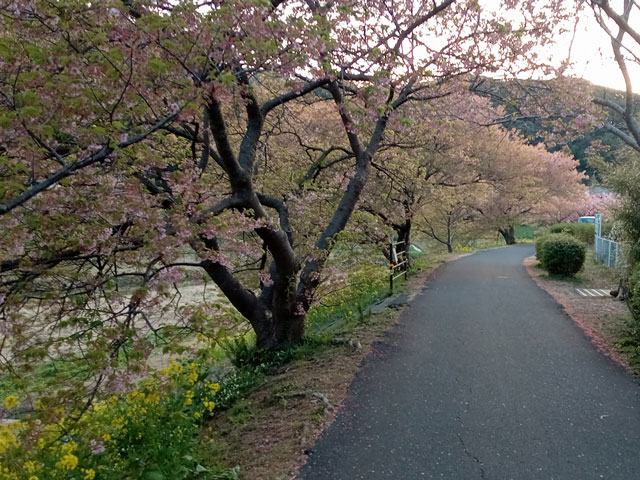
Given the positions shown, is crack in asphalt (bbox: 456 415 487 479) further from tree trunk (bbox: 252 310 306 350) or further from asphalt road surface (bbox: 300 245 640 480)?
tree trunk (bbox: 252 310 306 350)

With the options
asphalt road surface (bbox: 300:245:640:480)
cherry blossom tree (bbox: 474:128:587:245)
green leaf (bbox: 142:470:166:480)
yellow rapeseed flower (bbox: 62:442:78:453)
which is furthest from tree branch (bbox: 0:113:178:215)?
cherry blossom tree (bbox: 474:128:587:245)

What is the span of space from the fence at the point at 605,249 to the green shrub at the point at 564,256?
96 cm

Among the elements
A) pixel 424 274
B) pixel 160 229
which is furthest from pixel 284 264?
pixel 424 274

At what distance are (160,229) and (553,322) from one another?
7324mm

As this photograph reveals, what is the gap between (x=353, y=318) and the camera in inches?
349

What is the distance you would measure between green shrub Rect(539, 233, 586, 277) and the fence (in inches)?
37.7

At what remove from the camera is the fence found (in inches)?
544

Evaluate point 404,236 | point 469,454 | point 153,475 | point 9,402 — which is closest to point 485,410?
point 469,454

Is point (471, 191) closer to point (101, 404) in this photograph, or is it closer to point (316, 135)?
point (316, 135)

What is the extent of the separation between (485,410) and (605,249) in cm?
1386

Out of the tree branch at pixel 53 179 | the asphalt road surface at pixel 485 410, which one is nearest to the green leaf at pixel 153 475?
the asphalt road surface at pixel 485 410

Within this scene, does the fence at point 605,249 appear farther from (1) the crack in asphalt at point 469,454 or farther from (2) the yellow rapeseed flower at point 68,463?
(2) the yellow rapeseed flower at point 68,463

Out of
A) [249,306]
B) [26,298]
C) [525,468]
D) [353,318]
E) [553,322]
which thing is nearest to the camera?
[26,298]

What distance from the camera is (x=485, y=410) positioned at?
4527 mm
